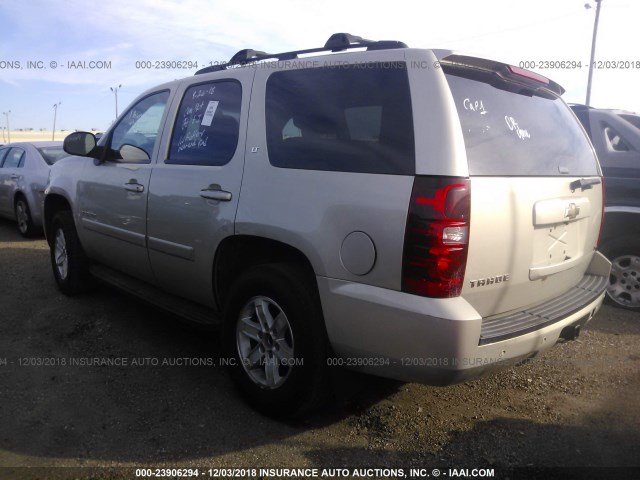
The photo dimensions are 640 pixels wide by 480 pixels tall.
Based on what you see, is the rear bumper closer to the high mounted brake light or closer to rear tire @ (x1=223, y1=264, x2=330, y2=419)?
rear tire @ (x1=223, y1=264, x2=330, y2=419)

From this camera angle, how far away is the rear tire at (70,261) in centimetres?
480

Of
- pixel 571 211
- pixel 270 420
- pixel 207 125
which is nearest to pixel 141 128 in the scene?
pixel 207 125

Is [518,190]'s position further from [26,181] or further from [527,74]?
[26,181]

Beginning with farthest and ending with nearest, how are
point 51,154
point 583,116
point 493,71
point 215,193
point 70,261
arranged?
point 51,154
point 583,116
point 70,261
point 215,193
point 493,71

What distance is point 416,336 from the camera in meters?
2.22

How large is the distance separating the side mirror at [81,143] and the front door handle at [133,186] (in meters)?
0.84

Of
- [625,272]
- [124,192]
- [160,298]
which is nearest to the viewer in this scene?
[160,298]

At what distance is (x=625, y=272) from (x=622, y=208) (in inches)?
24.7

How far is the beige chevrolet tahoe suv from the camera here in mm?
2229

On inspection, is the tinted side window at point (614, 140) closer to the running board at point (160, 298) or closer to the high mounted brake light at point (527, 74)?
the high mounted brake light at point (527, 74)

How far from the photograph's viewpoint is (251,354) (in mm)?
3002

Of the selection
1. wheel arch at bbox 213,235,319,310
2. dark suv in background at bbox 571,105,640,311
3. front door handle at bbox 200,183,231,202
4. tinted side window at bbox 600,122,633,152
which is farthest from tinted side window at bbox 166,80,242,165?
tinted side window at bbox 600,122,633,152

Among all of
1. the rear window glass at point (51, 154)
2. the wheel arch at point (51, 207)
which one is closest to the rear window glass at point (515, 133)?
the wheel arch at point (51, 207)

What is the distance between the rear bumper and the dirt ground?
1.67 feet
